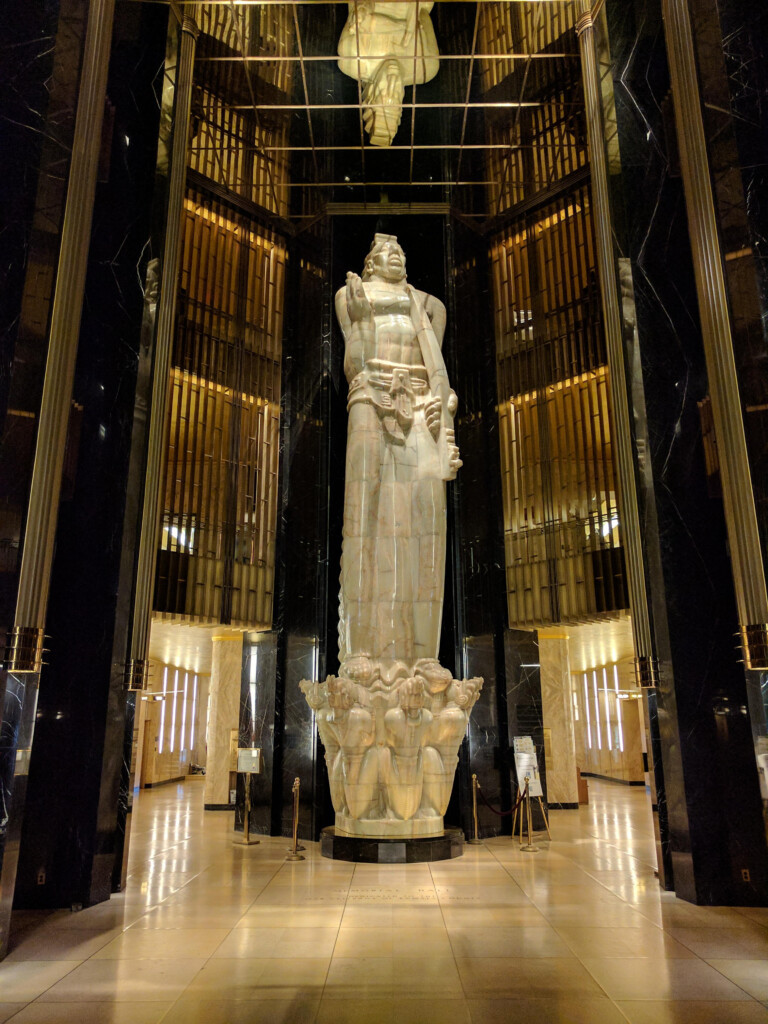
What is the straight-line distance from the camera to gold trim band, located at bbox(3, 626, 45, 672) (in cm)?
501

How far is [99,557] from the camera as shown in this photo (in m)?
7.12

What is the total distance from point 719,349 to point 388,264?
590 centimetres

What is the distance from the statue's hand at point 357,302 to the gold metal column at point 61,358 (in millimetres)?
4196

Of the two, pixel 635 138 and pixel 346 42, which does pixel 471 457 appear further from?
pixel 346 42

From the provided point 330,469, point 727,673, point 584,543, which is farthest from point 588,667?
point 727,673

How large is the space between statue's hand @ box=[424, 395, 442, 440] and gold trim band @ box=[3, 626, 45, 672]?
5.86 meters

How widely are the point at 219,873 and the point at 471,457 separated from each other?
6.99 meters

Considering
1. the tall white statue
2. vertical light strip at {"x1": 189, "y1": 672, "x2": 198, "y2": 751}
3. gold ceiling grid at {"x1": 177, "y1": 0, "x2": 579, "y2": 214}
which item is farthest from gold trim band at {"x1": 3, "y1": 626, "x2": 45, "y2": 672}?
vertical light strip at {"x1": 189, "y1": 672, "x2": 198, "y2": 751}

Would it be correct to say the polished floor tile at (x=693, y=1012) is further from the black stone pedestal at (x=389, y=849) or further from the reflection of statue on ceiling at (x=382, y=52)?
the reflection of statue on ceiling at (x=382, y=52)

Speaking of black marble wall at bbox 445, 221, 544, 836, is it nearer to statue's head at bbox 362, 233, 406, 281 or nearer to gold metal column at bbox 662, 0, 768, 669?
statue's head at bbox 362, 233, 406, 281

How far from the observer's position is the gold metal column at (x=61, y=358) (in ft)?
16.9

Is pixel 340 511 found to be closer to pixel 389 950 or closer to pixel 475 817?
pixel 475 817

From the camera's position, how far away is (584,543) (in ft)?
41.8

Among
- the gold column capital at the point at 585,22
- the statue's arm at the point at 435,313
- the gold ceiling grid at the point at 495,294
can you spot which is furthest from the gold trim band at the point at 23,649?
the gold column capital at the point at 585,22
